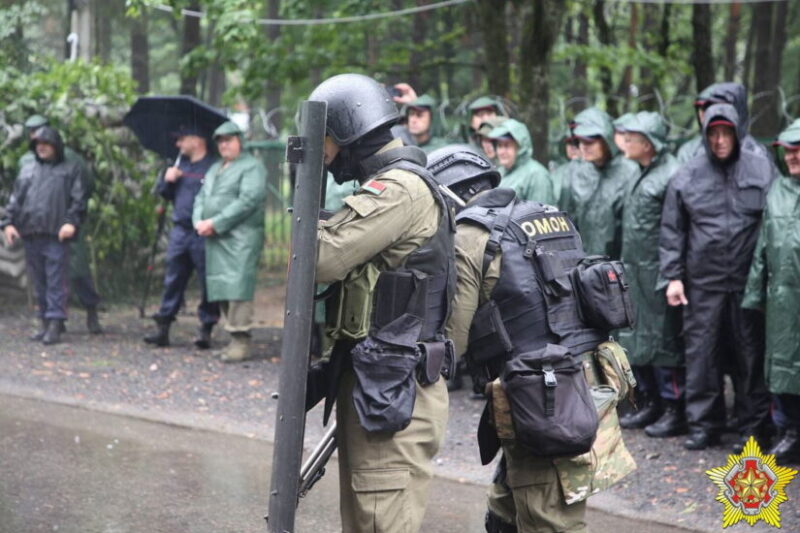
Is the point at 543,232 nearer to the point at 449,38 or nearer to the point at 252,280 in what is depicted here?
the point at 252,280

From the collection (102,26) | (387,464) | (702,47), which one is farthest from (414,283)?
(102,26)

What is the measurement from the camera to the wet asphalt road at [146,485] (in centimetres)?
550

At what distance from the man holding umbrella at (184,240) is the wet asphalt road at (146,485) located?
7.85ft

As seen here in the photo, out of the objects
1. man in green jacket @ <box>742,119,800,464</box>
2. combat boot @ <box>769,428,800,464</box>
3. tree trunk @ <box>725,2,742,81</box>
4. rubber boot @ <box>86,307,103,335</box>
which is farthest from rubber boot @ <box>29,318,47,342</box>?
tree trunk @ <box>725,2,742,81</box>

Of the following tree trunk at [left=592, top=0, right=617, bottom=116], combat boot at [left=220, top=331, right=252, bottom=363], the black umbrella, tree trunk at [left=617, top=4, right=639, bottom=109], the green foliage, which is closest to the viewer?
combat boot at [left=220, top=331, right=252, bottom=363]

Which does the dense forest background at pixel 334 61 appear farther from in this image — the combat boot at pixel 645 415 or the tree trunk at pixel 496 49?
the combat boot at pixel 645 415

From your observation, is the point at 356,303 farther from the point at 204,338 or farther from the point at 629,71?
the point at 629,71

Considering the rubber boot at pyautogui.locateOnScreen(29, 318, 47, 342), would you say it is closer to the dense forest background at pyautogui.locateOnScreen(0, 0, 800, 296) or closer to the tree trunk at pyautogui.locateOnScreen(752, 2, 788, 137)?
the dense forest background at pyautogui.locateOnScreen(0, 0, 800, 296)

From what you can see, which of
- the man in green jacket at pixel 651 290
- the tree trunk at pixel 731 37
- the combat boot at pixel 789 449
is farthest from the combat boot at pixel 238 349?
the tree trunk at pixel 731 37

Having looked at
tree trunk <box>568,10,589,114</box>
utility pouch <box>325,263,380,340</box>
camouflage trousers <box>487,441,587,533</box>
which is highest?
tree trunk <box>568,10,589,114</box>

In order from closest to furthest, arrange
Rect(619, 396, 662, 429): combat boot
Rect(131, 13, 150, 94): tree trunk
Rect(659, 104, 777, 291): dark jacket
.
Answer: Rect(659, 104, 777, 291): dark jacket
Rect(619, 396, 662, 429): combat boot
Rect(131, 13, 150, 94): tree trunk

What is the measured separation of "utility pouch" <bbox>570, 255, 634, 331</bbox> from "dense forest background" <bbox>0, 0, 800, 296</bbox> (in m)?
5.34

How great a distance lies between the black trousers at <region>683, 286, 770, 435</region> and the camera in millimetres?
6633

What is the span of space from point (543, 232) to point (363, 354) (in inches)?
34.5
